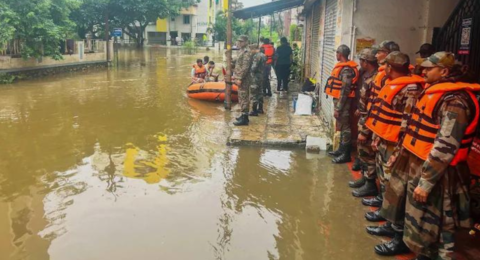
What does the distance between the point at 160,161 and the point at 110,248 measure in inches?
101

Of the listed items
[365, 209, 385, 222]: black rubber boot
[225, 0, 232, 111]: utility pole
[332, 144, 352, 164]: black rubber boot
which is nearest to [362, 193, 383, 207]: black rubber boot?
[365, 209, 385, 222]: black rubber boot

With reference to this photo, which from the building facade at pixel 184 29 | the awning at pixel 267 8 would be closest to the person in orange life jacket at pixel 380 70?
the awning at pixel 267 8

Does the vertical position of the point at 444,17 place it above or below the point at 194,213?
above

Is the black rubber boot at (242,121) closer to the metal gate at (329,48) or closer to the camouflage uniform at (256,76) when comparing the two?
the camouflage uniform at (256,76)

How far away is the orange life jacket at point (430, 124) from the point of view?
2.85 m

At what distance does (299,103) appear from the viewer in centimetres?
904

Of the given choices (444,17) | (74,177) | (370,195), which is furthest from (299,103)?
(74,177)

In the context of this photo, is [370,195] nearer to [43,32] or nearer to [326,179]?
[326,179]

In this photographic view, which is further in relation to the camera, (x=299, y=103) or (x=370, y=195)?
(x=299, y=103)

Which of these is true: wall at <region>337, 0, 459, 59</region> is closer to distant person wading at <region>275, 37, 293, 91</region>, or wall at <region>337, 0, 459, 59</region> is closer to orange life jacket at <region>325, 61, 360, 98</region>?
orange life jacket at <region>325, 61, 360, 98</region>

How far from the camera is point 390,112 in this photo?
12.5ft

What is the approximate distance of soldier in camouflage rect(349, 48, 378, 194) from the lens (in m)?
4.63

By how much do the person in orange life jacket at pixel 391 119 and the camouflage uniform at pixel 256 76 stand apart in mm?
4661

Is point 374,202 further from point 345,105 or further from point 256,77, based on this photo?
point 256,77
